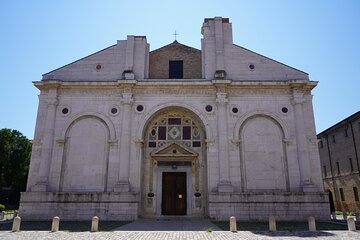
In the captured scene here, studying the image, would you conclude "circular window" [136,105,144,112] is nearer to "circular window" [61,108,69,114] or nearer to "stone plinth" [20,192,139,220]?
"circular window" [61,108,69,114]

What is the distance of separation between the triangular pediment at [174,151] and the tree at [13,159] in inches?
1117

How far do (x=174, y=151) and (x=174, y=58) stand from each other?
7875mm

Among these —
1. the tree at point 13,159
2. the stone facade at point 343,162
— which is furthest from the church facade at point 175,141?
the tree at point 13,159

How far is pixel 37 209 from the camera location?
54.8 feet

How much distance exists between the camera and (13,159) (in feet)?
126

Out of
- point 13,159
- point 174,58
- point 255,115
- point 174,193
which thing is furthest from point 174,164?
point 13,159

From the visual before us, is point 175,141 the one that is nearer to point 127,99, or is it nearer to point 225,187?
point 127,99

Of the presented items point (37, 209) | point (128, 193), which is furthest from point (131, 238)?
point (37, 209)

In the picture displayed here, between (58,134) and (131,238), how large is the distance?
11.3 meters

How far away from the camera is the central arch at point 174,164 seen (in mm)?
18141

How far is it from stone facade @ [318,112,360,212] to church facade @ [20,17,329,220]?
11475 millimetres

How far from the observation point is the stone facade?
2636cm

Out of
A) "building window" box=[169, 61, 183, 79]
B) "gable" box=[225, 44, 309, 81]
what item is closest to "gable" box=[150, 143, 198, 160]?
"building window" box=[169, 61, 183, 79]

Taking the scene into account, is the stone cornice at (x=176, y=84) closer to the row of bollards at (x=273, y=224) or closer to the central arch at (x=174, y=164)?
the central arch at (x=174, y=164)
